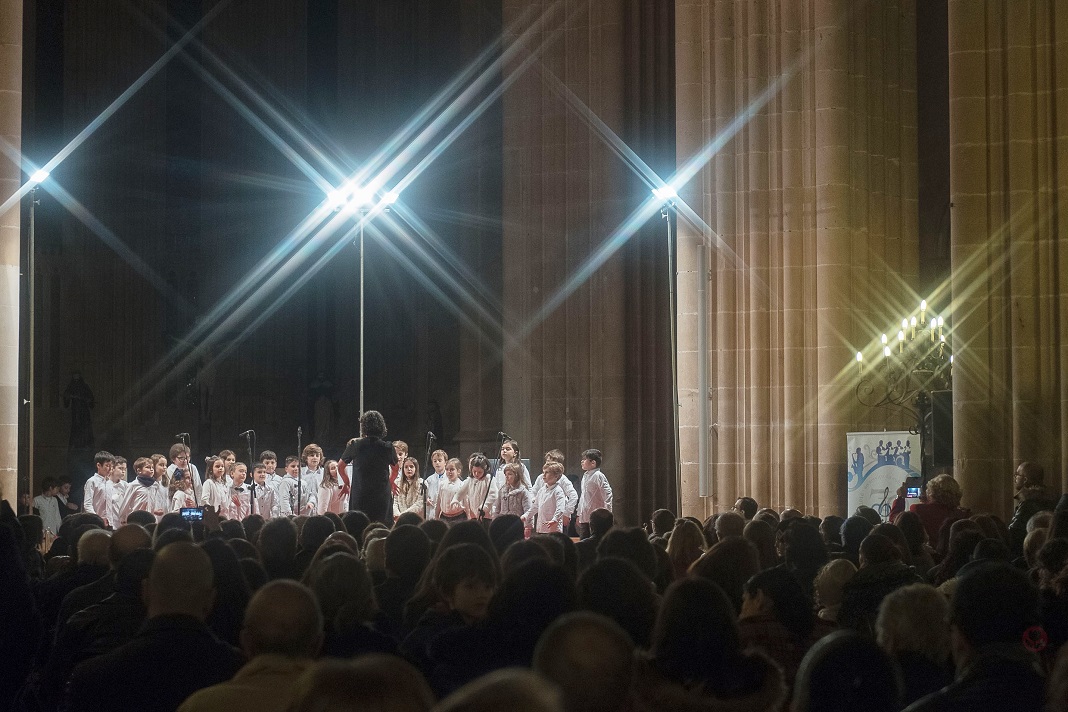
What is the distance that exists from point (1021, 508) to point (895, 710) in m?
6.74

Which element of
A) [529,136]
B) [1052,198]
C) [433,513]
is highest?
[529,136]

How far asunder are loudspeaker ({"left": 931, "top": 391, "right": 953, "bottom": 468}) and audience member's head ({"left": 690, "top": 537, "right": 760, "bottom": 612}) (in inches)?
363

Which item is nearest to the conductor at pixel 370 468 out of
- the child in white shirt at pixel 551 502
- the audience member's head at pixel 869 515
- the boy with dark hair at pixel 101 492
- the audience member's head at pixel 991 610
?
the child in white shirt at pixel 551 502

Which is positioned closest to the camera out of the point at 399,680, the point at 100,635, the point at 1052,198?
the point at 399,680

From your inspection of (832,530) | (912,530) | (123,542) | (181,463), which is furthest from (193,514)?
(181,463)

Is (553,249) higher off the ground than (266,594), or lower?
higher

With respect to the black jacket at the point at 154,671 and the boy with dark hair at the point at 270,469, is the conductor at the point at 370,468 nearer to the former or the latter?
the boy with dark hair at the point at 270,469

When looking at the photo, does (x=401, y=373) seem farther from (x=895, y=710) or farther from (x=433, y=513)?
(x=895, y=710)

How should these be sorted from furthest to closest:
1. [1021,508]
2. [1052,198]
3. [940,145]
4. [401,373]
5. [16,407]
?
[401,373] → [940,145] → [16,407] → [1052,198] → [1021,508]

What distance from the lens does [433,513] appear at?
20.0 m

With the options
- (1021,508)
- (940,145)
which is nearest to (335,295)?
(940,145)

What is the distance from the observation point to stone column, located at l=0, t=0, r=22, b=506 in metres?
13.9

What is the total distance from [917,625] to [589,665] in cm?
186

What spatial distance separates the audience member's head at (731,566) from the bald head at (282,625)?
2.45m
